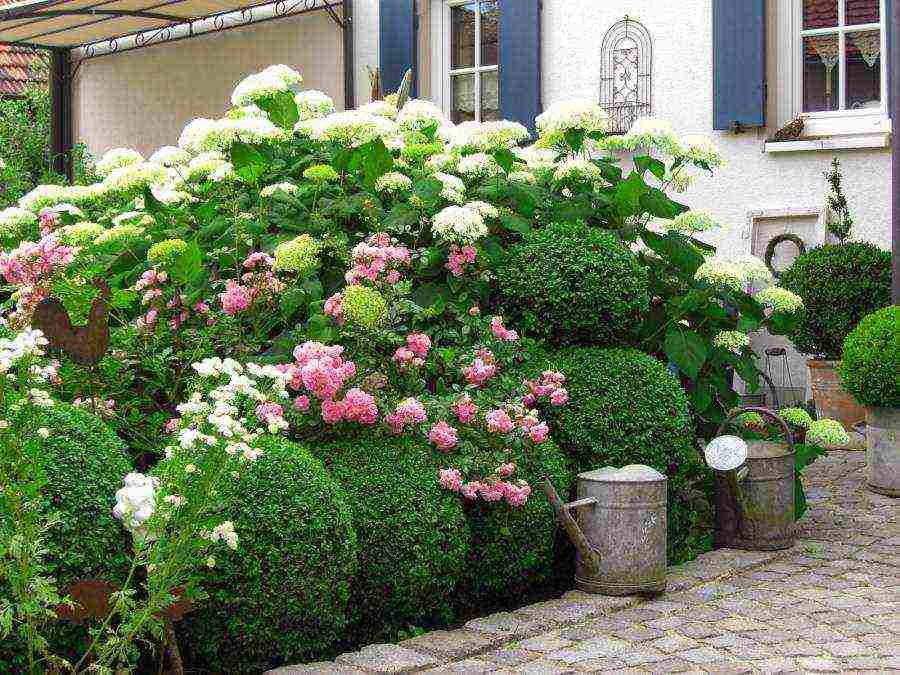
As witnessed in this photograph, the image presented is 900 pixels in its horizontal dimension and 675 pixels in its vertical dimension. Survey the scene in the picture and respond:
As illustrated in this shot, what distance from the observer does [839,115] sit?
379 inches

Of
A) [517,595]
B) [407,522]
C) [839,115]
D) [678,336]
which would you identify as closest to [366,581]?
[407,522]

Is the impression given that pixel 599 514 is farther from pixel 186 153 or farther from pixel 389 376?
pixel 186 153

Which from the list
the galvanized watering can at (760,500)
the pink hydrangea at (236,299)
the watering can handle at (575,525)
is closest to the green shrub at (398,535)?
the watering can handle at (575,525)

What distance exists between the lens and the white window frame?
9461mm

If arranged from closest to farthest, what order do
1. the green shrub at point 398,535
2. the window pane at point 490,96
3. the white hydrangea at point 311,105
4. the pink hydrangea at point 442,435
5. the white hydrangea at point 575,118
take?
the green shrub at point 398,535
the pink hydrangea at point 442,435
the white hydrangea at point 575,118
the white hydrangea at point 311,105
the window pane at point 490,96

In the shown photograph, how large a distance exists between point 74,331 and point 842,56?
23.1 ft

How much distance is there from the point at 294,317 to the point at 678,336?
1749mm

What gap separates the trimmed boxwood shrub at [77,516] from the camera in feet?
11.7

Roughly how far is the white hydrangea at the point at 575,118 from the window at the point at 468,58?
5280mm

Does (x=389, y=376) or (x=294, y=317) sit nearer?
(x=389, y=376)

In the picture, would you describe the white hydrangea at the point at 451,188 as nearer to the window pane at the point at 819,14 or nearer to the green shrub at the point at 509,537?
the green shrub at the point at 509,537

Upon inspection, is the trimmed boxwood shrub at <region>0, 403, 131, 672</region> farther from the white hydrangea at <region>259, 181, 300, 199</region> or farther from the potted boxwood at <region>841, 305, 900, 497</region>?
the potted boxwood at <region>841, 305, 900, 497</region>

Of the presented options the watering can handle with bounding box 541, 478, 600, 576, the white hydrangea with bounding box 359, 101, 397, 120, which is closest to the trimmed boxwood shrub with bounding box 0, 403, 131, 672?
the watering can handle with bounding box 541, 478, 600, 576

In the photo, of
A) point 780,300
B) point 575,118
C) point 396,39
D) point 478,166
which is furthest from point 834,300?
point 396,39
